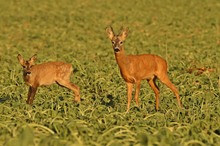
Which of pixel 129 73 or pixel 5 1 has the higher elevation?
pixel 5 1

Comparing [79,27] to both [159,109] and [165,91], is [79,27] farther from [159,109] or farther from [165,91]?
[159,109]

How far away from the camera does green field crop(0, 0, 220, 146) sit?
8.16m

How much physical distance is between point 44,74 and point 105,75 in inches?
113

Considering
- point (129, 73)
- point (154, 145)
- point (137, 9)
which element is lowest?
point (154, 145)

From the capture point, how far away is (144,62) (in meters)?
12.3

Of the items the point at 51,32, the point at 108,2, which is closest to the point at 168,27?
the point at 51,32

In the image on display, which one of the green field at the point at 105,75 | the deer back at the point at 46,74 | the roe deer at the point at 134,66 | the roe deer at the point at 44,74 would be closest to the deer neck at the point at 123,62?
the roe deer at the point at 134,66

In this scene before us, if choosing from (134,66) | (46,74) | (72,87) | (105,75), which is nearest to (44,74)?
(46,74)

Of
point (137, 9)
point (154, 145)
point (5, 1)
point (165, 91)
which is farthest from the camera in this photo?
point (5, 1)

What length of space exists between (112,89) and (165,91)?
48.3 inches

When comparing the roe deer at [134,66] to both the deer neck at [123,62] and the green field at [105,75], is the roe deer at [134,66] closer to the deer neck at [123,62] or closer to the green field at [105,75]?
the deer neck at [123,62]

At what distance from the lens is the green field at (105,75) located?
26.8 feet

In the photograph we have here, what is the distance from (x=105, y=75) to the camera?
618 inches

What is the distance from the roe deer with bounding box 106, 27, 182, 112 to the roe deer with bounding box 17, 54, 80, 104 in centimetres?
125
